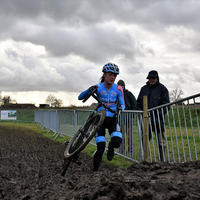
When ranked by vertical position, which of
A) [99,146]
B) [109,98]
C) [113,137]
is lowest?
[99,146]

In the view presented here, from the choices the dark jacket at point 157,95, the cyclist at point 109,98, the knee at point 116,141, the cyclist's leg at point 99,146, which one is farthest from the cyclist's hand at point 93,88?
the dark jacket at point 157,95

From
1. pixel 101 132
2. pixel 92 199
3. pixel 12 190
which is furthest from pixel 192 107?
pixel 12 190

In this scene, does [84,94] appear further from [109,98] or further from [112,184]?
[112,184]

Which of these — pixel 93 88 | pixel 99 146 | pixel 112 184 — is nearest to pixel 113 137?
pixel 99 146

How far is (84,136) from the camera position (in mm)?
5352

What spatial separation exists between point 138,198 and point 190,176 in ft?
3.69

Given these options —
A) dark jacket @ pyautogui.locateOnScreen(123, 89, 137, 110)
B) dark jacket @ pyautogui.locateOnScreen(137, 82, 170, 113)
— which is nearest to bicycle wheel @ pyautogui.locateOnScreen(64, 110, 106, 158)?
dark jacket @ pyautogui.locateOnScreen(137, 82, 170, 113)

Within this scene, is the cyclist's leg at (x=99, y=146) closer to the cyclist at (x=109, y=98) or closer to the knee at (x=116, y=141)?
the cyclist at (x=109, y=98)

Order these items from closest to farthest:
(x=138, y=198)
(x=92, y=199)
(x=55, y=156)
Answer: (x=138, y=198) → (x=92, y=199) → (x=55, y=156)

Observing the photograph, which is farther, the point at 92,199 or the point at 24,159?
the point at 24,159

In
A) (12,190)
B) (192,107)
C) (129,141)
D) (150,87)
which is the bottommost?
(12,190)

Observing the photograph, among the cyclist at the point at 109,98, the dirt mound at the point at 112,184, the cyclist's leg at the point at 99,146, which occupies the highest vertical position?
the cyclist at the point at 109,98

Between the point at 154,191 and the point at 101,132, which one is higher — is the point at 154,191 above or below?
below

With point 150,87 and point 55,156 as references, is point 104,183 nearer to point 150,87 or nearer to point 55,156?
point 150,87
